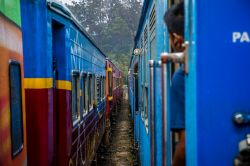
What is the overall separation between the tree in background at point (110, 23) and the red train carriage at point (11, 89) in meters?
56.4

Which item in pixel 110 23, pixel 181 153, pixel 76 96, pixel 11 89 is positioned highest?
pixel 110 23

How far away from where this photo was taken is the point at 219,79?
1526mm

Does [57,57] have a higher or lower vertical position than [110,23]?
lower

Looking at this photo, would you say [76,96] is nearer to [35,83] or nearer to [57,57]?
[57,57]

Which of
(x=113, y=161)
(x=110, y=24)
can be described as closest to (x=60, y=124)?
(x=113, y=161)

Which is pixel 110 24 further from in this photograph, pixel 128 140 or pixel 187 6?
pixel 187 6

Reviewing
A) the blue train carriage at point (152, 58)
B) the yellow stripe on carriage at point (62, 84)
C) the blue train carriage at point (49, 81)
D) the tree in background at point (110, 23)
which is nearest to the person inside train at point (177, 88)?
the blue train carriage at point (152, 58)

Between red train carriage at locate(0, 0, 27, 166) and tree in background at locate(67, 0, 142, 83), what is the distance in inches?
2221

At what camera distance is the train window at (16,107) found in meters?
2.61

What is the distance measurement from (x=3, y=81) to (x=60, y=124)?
8.28 ft

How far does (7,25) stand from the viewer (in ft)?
8.31

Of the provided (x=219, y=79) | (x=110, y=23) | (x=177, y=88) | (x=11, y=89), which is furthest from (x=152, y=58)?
(x=110, y=23)

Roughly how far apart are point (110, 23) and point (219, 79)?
6828 cm

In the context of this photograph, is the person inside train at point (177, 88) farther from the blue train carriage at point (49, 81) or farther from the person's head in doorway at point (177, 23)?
the blue train carriage at point (49, 81)
